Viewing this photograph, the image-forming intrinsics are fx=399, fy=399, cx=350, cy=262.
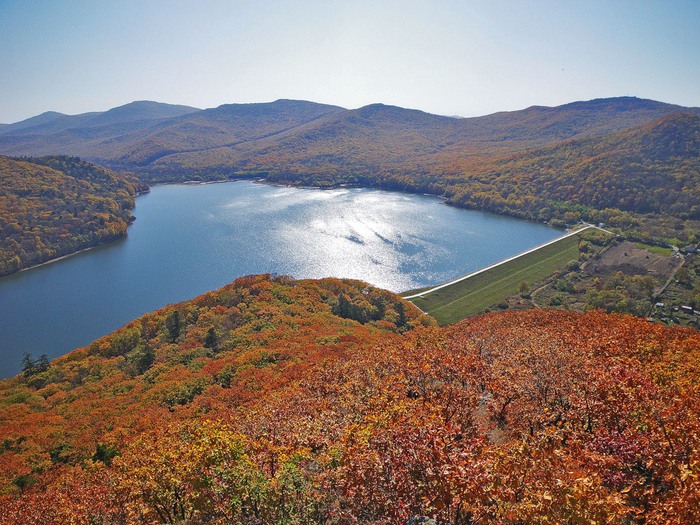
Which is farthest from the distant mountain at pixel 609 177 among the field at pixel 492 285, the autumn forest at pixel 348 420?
the autumn forest at pixel 348 420

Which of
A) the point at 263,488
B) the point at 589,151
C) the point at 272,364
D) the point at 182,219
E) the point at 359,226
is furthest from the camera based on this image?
the point at 589,151

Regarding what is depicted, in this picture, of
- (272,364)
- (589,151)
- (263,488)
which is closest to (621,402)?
(263,488)

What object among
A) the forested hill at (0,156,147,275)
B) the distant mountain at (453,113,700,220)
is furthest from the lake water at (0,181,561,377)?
the distant mountain at (453,113,700,220)

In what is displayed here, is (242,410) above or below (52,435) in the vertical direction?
above

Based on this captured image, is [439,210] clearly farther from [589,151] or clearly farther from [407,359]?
[407,359]

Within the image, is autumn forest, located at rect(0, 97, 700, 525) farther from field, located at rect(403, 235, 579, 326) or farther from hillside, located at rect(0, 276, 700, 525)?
field, located at rect(403, 235, 579, 326)

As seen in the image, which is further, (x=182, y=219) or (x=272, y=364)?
(x=182, y=219)
